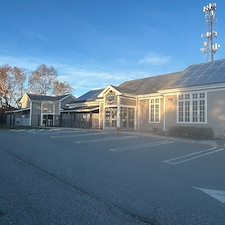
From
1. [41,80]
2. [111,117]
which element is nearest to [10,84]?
[41,80]

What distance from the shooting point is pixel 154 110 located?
2202cm

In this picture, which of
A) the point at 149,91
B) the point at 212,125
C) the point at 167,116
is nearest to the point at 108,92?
the point at 149,91

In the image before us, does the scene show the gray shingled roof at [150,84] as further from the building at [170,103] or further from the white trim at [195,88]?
the white trim at [195,88]

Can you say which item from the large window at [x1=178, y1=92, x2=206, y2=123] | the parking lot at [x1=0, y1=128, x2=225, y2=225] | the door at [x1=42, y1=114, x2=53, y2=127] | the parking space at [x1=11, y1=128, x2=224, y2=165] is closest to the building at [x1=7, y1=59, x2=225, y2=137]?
the large window at [x1=178, y1=92, x2=206, y2=123]

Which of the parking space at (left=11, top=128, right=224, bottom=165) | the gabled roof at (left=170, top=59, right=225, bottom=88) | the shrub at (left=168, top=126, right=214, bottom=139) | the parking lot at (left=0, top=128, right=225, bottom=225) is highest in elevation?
the gabled roof at (left=170, top=59, right=225, bottom=88)

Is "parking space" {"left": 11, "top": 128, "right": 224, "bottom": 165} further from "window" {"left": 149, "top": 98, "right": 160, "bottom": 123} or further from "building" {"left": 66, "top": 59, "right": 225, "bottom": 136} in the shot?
"window" {"left": 149, "top": 98, "right": 160, "bottom": 123}

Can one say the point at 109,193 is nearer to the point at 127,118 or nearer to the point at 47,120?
the point at 127,118

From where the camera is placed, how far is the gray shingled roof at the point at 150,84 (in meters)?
23.4

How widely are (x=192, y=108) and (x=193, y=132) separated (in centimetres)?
239

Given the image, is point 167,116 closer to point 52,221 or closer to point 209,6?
point 52,221

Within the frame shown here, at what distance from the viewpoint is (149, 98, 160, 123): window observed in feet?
71.2

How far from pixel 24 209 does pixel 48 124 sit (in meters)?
33.9

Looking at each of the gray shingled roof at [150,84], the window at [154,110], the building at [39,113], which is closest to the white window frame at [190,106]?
the window at [154,110]

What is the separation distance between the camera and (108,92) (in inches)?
965
